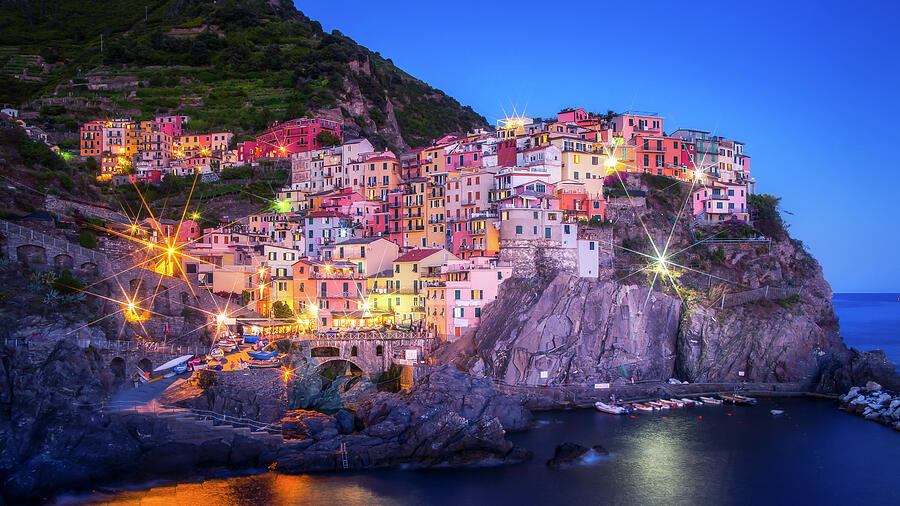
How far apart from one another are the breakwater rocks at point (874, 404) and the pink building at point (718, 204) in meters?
18.8

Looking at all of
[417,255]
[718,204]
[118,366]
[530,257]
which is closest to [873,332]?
[718,204]

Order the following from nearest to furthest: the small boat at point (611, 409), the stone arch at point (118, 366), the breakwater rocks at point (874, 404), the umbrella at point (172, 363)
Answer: the stone arch at point (118, 366) < the umbrella at point (172, 363) < the breakwater rocks at point (874, 404) < the small boat at point (611, 409)

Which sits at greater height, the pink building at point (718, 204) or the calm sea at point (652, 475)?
the pink building at point (718, 204)

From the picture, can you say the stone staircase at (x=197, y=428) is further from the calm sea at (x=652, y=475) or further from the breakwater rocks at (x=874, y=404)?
the breakwater rocks at (x=874, y=404)

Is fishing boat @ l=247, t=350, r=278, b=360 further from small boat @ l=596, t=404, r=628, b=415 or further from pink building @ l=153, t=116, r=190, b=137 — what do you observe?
pink building @ l=153, t=116, r=190, b=137

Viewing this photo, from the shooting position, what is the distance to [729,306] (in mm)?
55656

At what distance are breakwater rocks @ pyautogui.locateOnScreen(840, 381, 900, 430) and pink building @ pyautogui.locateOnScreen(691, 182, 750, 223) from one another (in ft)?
61.5

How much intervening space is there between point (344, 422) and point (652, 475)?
1583cm

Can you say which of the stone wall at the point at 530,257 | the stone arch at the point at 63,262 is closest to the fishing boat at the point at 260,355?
the stone arch at the point at 63,262

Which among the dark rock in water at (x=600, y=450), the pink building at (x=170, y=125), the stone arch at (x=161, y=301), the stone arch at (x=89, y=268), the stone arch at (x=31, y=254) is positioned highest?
the pink building at (x=170, y=125)

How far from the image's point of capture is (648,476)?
35875 mm

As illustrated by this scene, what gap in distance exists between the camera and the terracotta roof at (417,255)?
182ft

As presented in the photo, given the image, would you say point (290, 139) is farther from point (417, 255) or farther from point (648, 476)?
point (648, 476)

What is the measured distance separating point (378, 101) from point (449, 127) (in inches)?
521
